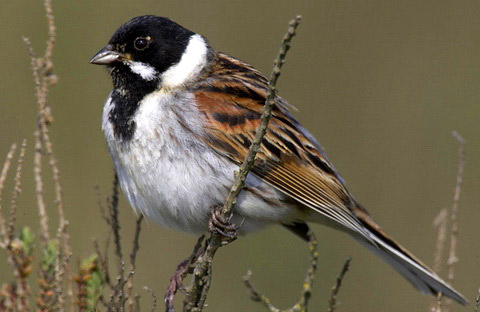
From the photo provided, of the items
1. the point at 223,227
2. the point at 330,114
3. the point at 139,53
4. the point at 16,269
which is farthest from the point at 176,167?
the point at 330,114

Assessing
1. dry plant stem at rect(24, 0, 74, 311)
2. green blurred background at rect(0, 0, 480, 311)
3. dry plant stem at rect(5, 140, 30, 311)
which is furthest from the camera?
green blurred background at rect(0, 0, 480, 311)

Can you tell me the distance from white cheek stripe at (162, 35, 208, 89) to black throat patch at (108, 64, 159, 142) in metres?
0.07

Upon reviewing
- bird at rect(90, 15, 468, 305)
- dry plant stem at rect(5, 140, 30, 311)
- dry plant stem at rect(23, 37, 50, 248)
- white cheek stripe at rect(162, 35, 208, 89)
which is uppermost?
white cheek stripe at rect(162, 35, 208, 89)

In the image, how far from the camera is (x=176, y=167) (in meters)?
3.57

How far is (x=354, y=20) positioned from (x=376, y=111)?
32.5 inches

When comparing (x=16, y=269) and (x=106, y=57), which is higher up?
(x=106, y=57)

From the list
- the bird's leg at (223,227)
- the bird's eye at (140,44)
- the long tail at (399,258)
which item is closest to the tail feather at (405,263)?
the long tail at (399,258)

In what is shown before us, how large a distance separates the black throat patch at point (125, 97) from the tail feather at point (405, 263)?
1188 millimetres

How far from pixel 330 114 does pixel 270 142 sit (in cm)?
310

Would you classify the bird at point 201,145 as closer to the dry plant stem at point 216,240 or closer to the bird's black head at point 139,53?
the bird's black head at point 139,53

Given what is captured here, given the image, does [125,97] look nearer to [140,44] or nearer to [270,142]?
[140,44]

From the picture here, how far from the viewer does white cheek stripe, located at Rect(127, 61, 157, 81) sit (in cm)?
381

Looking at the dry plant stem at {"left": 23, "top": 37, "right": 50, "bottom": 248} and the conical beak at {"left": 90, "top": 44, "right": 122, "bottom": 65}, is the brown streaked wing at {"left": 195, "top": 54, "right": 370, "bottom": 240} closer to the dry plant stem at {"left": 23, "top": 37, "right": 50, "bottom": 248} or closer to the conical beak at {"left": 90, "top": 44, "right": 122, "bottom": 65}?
the conical beak at {"left": 90, "top": 44, "right": 122, "bottom": 65}

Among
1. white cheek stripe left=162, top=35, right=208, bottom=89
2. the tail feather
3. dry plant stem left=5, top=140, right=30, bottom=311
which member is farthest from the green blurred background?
dry plant stem left=5, top=140, right=30, bottom=311
